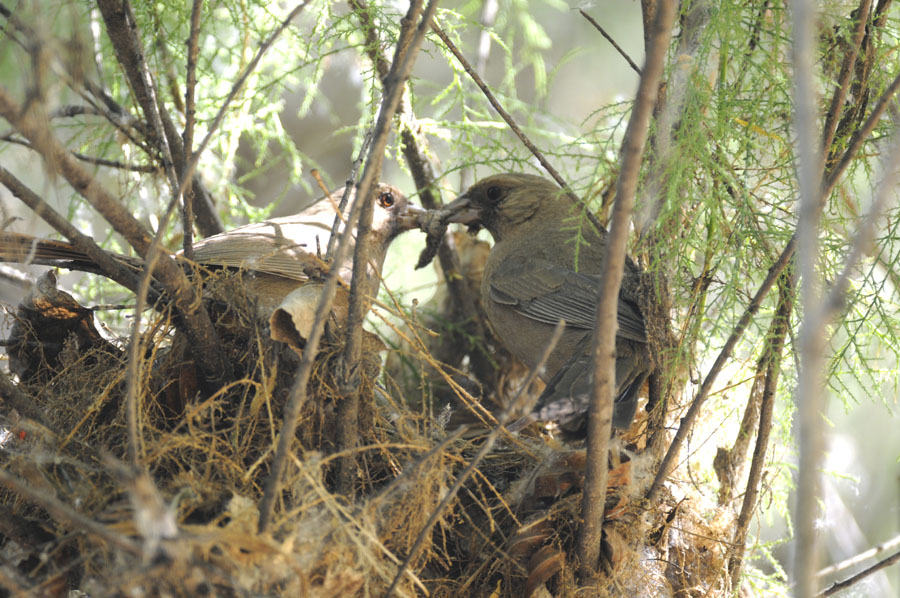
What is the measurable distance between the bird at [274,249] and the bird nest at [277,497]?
10.7 inches

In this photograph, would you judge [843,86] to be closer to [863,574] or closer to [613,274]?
[613,274]

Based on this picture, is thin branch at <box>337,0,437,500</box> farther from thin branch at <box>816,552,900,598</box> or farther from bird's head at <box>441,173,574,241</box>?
bird's head at <box>441,173,574,241</box>

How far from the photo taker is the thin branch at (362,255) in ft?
5.69

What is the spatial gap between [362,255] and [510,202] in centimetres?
217

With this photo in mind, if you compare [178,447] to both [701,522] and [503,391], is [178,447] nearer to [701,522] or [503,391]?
[701,522]

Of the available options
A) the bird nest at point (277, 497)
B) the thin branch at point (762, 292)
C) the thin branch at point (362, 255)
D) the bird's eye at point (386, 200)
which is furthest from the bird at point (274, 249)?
the thin branch at point (762, 292)

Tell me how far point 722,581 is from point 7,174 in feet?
7.77

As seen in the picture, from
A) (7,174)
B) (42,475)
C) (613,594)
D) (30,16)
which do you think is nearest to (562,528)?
(613,594)

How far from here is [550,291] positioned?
11.6ft

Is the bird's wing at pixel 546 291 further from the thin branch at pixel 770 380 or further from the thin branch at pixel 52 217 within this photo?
the thin branch at pixel 52 217

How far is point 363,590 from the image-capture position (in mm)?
1999

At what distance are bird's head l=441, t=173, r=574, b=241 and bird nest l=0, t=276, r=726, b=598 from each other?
1305 mm

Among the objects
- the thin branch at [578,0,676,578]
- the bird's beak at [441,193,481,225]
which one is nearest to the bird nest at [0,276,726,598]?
the thin branch at [578,0,676,578]

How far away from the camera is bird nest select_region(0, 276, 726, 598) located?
1736 millimetres
